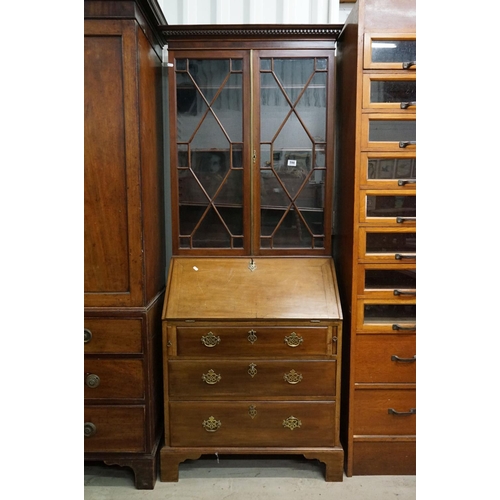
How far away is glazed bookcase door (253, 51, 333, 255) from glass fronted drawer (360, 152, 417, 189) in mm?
252

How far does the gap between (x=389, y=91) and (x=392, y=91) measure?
0.01 metres

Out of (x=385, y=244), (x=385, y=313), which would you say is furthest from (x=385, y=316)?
(x=385, y=244)

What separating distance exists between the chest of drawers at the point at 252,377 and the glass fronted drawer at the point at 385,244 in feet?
0.99

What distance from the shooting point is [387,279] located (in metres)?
1.91

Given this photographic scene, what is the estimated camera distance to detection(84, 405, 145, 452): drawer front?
6.06 ft

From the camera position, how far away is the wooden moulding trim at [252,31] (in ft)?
6.38

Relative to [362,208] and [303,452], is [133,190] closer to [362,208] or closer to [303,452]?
[362,208]

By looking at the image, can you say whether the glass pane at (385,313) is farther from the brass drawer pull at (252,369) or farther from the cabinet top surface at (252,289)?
the brass drawer pull at (252,369)

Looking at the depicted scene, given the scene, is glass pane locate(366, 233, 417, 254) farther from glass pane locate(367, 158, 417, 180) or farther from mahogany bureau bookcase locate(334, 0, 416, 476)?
glass pane locate(367, 158, 417, 180)

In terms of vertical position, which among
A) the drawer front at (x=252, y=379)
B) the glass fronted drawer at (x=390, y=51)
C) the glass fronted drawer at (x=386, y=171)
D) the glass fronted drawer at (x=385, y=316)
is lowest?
the drawer front at (x=252, y=379)

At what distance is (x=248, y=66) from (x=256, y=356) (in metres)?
1.46

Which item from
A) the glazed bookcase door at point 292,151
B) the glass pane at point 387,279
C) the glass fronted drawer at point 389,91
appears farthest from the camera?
the glazed bookcase door at point 292,151

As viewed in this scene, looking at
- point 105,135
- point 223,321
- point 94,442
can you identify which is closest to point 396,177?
point 223,321

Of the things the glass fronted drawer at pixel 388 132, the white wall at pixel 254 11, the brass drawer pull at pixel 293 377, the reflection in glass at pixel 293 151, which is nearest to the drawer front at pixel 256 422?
the brass drawer pull at pixel 293 377
